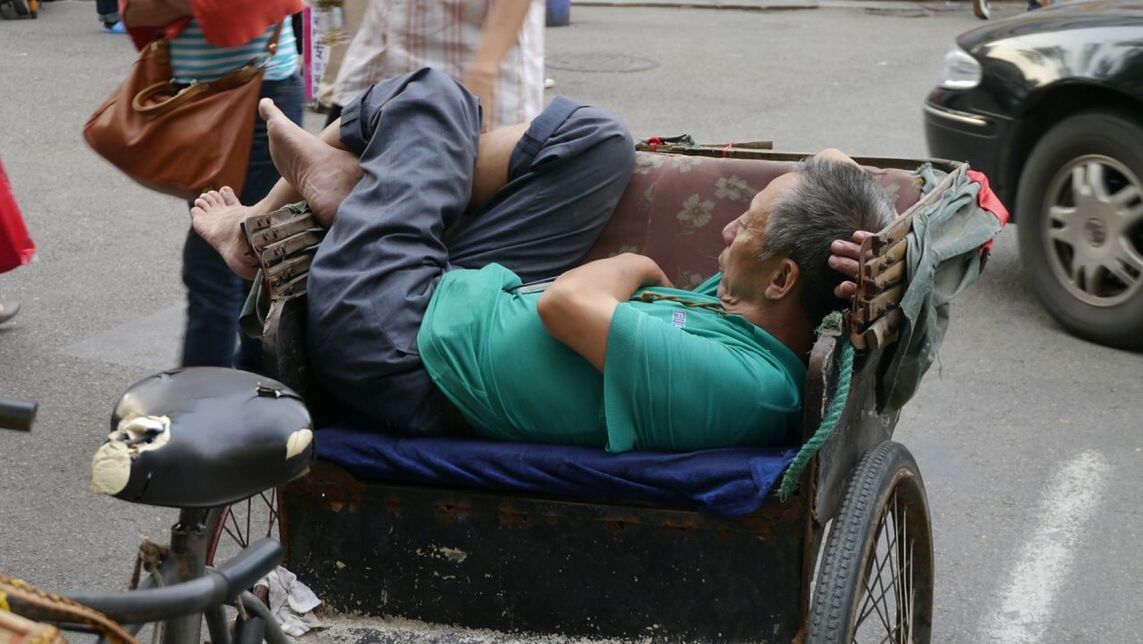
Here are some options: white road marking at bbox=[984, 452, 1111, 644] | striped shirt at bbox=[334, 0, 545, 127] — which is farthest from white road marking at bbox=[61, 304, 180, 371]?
white road marking at bbox=[984, 452, 1111, 644]

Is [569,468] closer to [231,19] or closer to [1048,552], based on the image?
[231,19]

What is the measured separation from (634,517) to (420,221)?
719 millimetres

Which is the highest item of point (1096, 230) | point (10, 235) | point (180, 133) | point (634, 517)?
point (180, 133)

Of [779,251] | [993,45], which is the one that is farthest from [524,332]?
[993,45]

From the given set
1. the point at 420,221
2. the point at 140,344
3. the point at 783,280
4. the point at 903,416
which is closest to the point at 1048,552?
the point at 903,416

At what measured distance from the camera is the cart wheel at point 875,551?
2.29 metres

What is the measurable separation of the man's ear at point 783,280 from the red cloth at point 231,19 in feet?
5.74

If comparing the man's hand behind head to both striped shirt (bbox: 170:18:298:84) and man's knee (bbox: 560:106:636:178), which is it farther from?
striped shirt (bbox: 170:18:298:84)

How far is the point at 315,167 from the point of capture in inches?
113

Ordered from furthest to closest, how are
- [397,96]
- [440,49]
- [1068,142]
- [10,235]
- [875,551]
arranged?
[1068,142], [10,235], [440,49], [397,96], [875,551]

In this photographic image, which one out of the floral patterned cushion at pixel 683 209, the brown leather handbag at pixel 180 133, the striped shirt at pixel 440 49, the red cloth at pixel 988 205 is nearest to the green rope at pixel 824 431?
the red cloth at pixel 988 205

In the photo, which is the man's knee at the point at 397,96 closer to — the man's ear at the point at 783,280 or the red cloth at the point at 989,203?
the man's ear at the point at 783,280

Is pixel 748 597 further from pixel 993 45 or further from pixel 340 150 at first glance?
pixel 993 45

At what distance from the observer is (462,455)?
2.46m
